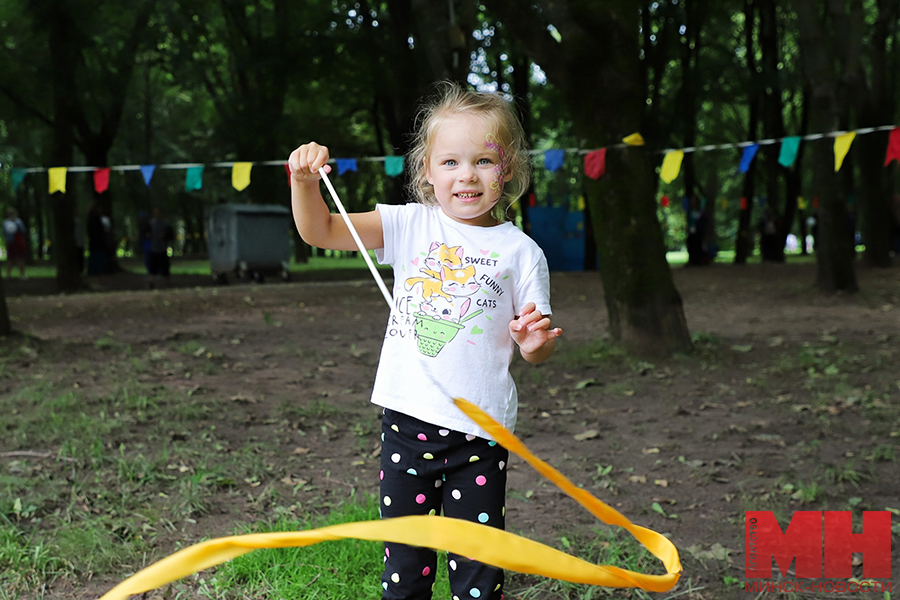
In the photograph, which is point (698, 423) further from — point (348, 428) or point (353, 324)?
point (353, 324)

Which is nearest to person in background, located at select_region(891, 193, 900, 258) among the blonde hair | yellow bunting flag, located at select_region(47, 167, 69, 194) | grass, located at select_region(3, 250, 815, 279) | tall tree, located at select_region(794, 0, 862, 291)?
A: grass, located at select_region(3, 250, 815, 279)

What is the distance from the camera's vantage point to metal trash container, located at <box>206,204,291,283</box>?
56.6 ft

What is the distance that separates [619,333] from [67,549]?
5083 mm

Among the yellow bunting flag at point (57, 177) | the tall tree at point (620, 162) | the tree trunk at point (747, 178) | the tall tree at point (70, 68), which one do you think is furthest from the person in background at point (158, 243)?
the tree trunk at point (747, 178)

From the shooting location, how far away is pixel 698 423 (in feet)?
16.9

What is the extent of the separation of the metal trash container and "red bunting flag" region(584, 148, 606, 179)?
11.4 metres

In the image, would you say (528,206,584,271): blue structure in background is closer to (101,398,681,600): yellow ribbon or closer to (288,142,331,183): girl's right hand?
(288,142,331,183): girl's right hand

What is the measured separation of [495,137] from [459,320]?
0.48 m

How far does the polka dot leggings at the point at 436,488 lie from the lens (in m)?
2.06

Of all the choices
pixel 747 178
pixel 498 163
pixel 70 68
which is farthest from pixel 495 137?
pixel 747 178

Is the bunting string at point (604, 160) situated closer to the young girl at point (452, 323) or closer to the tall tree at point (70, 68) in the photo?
the tall tree at point (70, 68)

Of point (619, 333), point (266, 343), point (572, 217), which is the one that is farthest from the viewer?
point (572, 217)

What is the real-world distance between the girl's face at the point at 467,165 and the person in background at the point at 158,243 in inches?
631

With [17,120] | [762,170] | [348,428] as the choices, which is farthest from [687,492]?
[762,170]
